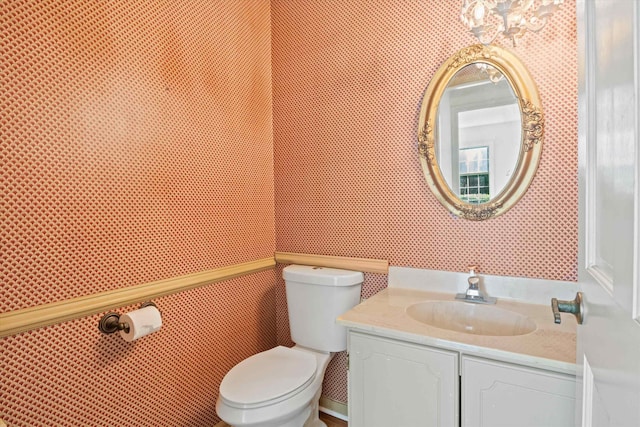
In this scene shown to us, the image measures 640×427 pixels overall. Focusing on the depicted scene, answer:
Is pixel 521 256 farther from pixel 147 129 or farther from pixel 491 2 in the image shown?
pixel 147 129

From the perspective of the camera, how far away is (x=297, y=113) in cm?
205

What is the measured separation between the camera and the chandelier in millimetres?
1257

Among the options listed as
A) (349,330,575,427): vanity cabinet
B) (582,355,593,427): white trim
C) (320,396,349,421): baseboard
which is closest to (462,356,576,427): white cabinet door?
(349,330,575,427): vanity cabinet

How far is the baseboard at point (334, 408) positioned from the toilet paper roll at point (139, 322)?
117 centimetres

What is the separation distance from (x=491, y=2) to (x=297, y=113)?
3.72 feet

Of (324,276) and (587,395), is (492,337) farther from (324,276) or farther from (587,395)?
(324,276)

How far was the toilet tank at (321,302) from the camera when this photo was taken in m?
1.71

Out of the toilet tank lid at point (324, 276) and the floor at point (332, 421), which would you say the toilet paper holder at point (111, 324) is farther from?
the floor at point (332, 421)

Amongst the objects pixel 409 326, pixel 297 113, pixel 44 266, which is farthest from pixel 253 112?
pixel 409 326

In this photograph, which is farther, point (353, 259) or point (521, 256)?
point (353, 259)

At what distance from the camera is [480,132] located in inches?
59.2

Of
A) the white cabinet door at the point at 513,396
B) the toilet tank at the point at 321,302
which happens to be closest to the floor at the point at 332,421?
the toilet tank at the point at 321,302

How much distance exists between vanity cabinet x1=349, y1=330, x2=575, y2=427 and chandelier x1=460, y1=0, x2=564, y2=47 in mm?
1264

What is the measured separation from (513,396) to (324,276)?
0.94m
